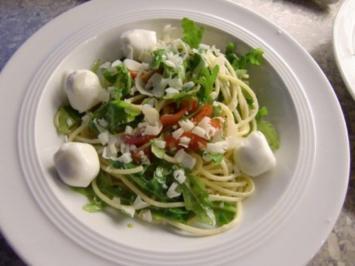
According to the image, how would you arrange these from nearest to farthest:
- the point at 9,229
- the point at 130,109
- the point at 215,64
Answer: the point at 9,229 < the point at 130,109 < the point at 215,64

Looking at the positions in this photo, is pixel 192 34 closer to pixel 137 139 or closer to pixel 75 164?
pixel 137 139

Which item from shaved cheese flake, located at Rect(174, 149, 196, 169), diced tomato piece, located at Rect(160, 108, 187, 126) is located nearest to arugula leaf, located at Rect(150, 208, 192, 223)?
shaved cheese flake, located at Rect(174, 149, 196, 169)

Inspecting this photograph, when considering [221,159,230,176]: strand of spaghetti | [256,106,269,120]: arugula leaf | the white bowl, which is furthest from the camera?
[256,106,269,120]: arugula leaf

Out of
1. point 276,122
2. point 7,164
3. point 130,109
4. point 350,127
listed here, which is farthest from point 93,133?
point 350,127

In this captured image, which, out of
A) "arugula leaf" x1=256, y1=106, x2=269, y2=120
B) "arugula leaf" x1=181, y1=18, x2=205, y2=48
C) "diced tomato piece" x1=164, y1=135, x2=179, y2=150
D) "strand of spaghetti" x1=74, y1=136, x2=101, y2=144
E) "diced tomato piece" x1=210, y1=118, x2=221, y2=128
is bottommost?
"arugula leaf" x1=256, y1=106, x2=269, y2=120

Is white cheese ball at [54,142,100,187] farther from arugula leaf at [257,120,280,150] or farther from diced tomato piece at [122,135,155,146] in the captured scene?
arugula leaf at [257,120,280,150]

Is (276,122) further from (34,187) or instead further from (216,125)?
(34,187)
